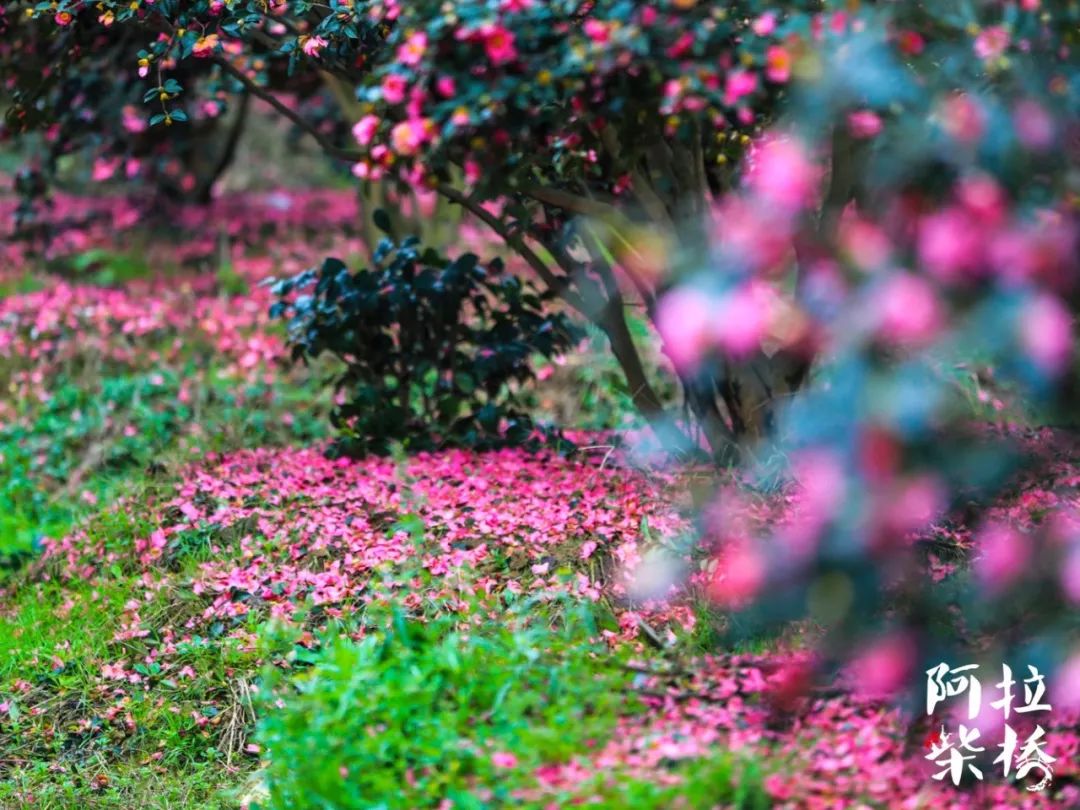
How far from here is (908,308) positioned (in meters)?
1.77

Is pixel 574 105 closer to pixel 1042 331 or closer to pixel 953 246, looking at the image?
pixel 953 246

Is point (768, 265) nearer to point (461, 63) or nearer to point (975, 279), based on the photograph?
point (975, 279)

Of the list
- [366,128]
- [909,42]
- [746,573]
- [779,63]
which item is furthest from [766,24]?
[746,573]

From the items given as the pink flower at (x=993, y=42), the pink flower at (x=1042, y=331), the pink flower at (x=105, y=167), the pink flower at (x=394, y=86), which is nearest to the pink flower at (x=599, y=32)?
the pink flower at (x=394, y=86)

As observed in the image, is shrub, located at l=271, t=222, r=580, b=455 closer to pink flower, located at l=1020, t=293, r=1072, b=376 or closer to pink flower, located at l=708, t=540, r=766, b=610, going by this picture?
pink flower, located at l=708, t=540, r=766, b=610

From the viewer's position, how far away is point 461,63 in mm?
2150

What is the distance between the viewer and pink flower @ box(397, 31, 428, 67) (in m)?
→ 2.08

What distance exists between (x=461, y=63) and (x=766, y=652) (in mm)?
1431

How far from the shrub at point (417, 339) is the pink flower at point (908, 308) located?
2150mm

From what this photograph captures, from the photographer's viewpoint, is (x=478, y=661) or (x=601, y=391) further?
(x=601, y=391)

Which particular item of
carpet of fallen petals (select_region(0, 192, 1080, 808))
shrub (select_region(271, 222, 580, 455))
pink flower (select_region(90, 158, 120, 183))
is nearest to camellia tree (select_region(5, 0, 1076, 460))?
shrub (select_region(271, 222, 580, 455))

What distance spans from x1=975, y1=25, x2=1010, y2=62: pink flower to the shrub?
2105 millimetres

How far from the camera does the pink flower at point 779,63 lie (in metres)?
1.92

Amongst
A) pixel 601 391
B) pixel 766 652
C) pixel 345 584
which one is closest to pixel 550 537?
pixel 345 584
